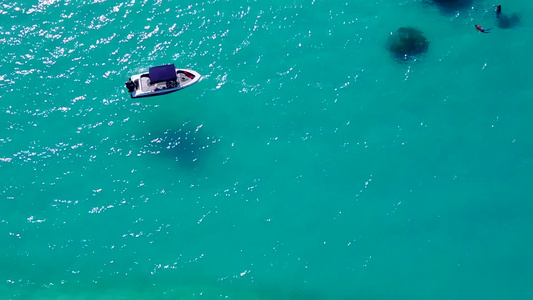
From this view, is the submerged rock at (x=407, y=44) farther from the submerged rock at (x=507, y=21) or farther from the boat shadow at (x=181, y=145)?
the boat shadow at (x=181, y=145)

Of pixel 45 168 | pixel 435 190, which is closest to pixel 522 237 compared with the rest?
pixel 435 190

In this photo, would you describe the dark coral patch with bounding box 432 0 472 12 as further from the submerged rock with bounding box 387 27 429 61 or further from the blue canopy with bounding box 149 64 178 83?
the blue canopy with bounding box 149 64 178 83

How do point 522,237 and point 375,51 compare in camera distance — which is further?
point 375,51

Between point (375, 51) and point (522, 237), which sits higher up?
point (375, 51)

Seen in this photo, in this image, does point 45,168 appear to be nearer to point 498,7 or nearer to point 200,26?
point 200,26

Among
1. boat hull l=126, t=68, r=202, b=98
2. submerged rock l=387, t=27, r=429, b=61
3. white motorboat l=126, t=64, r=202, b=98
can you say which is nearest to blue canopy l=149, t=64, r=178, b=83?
white motorboat l=126, t=64, r=202, b=98

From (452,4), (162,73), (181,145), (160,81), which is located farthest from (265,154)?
(452,4)
